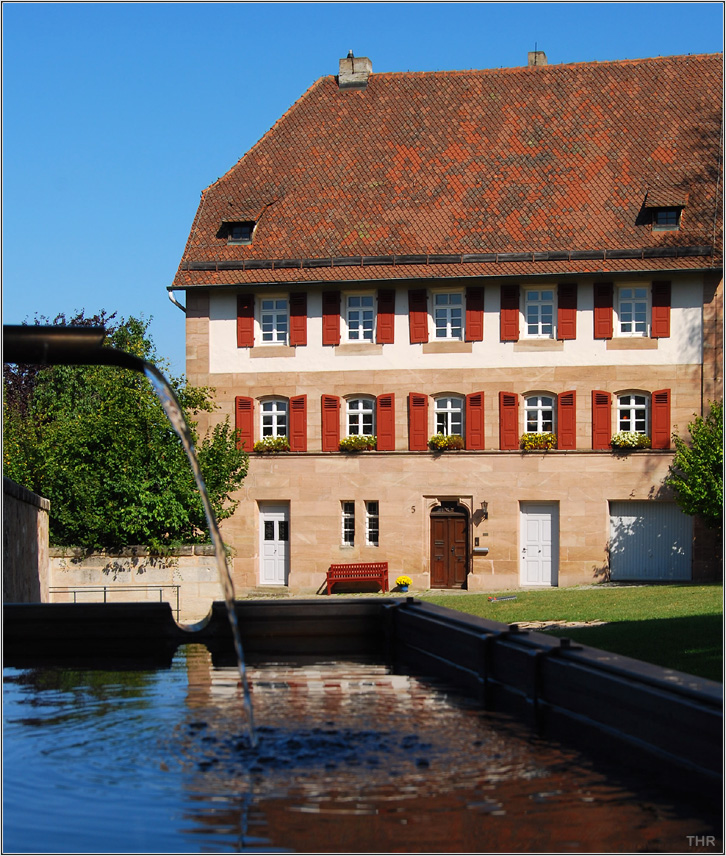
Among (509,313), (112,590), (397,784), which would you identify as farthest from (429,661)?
(509,313)

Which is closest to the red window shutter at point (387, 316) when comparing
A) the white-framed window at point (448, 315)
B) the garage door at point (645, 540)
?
the white-framed window at point (448, 315)

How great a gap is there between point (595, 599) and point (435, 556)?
9.36 metres

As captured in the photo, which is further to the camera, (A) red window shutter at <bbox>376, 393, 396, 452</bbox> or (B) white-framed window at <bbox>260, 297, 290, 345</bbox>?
(B) white-framed window at <bbox>260, 297, 290, 345</bbox>

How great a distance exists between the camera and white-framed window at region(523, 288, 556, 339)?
3541 cm

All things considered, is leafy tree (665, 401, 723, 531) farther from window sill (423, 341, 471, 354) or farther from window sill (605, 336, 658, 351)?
window sill (423, 341, 471, 354)

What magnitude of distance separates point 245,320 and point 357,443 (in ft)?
16.2

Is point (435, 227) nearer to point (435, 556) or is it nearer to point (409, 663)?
point (435, 556)

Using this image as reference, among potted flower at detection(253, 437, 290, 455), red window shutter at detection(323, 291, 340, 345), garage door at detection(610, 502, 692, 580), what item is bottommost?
garage door at detection(610, 502, 692, 580)

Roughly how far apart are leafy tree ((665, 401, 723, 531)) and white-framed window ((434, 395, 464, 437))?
604cm

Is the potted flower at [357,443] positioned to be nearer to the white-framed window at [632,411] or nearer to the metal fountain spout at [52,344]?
the white-framed window at [632,411]

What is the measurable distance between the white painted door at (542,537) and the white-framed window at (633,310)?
5.37 metres

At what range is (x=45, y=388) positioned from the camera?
49906mm

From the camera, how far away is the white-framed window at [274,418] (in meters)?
36.4

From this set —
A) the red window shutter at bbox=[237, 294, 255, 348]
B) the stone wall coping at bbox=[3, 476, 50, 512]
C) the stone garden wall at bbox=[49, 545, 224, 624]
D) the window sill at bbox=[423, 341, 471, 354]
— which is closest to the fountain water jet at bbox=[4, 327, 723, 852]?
the stone wall coping at bbox=[3, 476, 50, 512]
